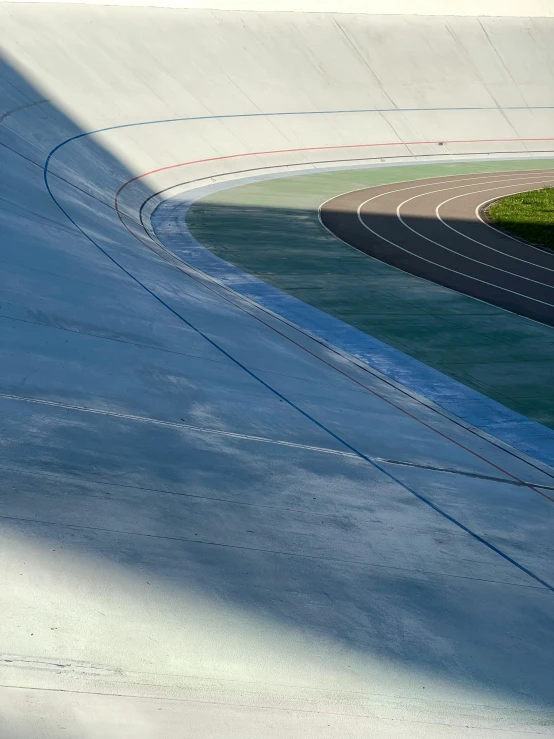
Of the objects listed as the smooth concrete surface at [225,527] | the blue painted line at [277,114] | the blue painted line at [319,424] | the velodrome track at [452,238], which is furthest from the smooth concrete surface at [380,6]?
the blue painted line at [319,424]

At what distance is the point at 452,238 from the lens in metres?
22.1

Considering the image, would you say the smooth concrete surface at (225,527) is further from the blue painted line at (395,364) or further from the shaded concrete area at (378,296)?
the shaded concrete area at (378,296)

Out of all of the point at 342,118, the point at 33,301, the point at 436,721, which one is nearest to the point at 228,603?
the point at 436,721

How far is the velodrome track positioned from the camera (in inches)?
706

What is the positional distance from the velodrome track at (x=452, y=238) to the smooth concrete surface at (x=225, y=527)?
482 cm

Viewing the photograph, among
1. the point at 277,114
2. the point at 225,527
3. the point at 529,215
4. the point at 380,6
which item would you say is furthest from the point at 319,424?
the point at 380,6

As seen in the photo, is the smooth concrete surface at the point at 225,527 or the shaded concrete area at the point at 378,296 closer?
the smooth concrete surface at the point at 225,527

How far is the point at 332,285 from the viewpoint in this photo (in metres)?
17.6

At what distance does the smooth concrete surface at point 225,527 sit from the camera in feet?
15.8

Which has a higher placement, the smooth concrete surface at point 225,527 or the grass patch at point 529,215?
the grass patch at point 529,215

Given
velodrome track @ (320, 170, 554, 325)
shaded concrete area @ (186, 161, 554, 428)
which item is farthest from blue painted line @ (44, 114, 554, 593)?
velodrome track @ (320, 170, 554, 325)

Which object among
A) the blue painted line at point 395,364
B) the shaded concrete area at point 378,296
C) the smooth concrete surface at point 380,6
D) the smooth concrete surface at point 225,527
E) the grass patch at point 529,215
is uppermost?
the smooth concrete surface at point 380,6

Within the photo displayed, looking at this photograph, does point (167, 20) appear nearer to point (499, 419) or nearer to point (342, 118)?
point (342, 118)

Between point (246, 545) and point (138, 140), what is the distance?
22104 millimetres
